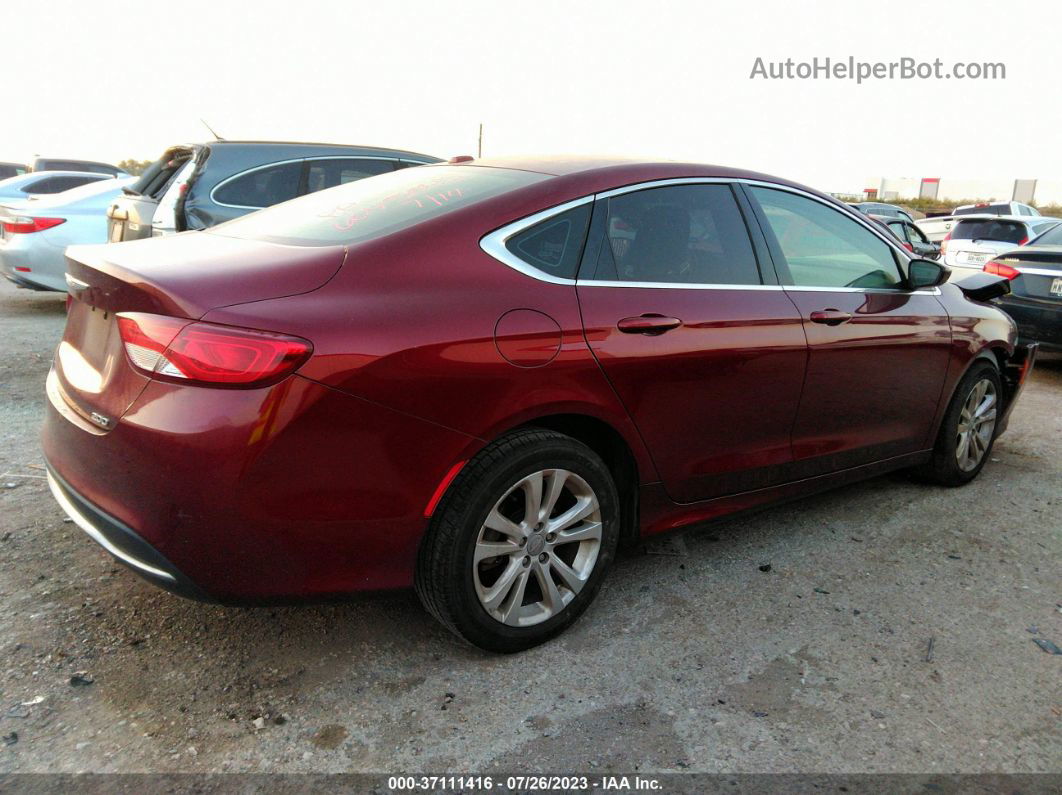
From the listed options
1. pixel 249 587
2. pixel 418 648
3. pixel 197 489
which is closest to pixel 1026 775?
pixel 418 648

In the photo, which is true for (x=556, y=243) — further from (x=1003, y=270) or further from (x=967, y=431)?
(x=1003, y=270)

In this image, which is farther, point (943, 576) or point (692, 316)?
point (943, 576)

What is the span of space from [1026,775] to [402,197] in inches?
100

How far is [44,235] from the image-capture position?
26.9 ft

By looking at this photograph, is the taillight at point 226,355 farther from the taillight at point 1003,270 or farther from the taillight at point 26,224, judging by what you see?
the taillight at point 26,224

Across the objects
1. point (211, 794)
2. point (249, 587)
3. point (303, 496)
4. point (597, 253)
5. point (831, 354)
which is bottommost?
point (211, 794)

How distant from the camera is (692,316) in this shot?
2.96m

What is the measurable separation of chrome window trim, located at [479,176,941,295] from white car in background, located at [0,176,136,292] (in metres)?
6.64

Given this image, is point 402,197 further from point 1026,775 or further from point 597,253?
point 1026,775

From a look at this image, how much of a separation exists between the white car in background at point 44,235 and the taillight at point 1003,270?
26.4 feet

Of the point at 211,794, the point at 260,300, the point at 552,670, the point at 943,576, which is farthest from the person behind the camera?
the point at 943,576

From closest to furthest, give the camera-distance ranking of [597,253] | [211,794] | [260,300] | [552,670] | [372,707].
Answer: [211,794], [260,300], [372,707], [552,670], [597,253]

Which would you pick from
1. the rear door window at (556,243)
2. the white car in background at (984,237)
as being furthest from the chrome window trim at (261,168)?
the white car in background at (984,237)

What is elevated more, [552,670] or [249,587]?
[249,587]
